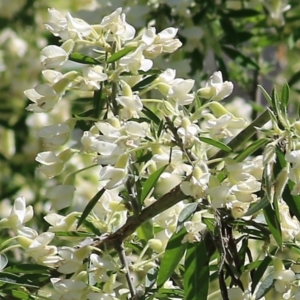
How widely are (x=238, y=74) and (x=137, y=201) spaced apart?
0.87 metres

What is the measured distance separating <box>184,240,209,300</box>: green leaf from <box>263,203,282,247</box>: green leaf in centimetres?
7

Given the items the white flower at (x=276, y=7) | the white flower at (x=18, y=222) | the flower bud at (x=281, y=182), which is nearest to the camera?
the flower bud at (x=281, y=182)

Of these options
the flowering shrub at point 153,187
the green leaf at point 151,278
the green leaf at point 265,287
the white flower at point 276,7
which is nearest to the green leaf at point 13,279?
the flowering shrub at point 153,187

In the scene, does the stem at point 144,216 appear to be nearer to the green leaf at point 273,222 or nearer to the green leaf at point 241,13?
the green leaf at point 273,222

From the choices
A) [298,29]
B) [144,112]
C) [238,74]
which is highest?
[144,112]

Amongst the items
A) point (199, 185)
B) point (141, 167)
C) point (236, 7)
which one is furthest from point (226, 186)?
point (236, 7)

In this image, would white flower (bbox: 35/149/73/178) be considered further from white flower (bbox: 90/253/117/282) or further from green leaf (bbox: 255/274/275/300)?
green leaf (bbox: 255/274/275/300)

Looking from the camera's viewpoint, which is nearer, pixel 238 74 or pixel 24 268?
pixel 24 268

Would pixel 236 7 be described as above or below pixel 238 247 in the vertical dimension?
below

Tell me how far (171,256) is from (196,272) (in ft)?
0.08

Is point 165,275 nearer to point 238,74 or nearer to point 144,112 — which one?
point 144,112

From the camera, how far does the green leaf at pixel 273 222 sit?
25.8 inches

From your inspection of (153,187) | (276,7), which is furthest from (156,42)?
(276,7)

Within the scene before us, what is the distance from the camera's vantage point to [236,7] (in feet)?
4.70
